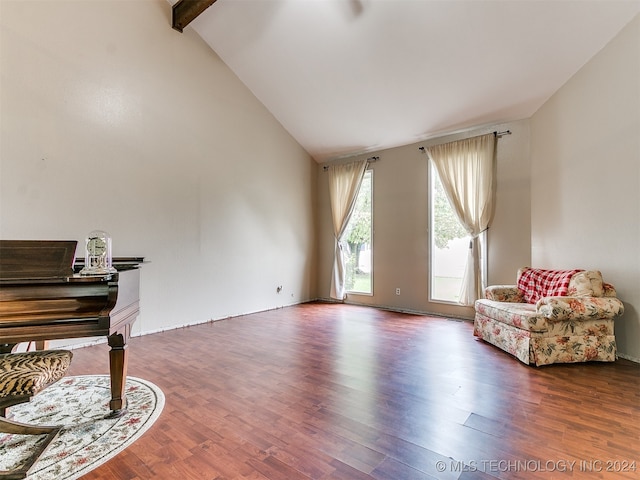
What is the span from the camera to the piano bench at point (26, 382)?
1443 mm

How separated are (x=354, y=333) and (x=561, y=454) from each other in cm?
253

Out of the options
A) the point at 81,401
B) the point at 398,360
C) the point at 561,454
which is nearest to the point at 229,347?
the point at 81,401

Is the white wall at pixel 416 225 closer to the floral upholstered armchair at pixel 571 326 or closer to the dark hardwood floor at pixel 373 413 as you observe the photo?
the floral upholstered armchair at pixel 571 326

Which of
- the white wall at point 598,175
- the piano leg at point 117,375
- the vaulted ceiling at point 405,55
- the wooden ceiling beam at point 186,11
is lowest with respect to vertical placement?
the piano leg at point 117,375

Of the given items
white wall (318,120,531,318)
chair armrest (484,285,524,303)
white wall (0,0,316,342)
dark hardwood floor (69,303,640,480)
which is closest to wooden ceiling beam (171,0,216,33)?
white wall (0,0,316,342)

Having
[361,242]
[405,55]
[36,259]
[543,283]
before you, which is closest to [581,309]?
[543,283]

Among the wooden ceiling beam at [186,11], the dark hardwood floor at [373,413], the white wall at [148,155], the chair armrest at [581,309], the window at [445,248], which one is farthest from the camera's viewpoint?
the window at [445,248]

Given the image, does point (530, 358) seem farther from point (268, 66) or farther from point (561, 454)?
point (268, 66)

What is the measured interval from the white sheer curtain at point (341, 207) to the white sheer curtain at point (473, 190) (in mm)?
1780

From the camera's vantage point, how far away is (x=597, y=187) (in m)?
3.35

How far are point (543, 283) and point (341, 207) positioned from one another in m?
3.54

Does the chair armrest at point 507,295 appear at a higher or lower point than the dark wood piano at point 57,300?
lower

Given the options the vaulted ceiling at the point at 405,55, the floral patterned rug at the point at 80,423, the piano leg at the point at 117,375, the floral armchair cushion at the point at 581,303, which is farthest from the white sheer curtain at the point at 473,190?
the piano leg at the point at 117,375

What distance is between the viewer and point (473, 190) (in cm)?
473
